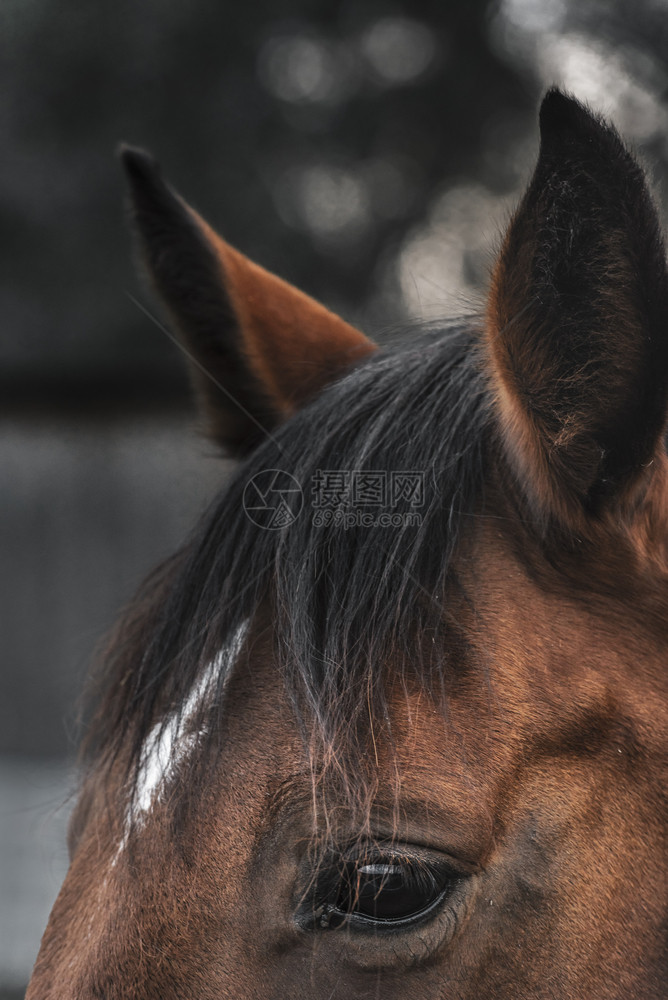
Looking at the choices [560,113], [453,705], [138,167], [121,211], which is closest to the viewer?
[560,113]

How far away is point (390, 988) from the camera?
0.68 metres

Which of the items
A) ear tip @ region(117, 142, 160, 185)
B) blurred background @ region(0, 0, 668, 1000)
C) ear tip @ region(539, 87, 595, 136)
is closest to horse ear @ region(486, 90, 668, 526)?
ear tip @ region(539, 87, 595, 136)

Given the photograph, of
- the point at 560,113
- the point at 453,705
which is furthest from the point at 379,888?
the point at 560,113

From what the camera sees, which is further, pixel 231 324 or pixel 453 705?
pixel 231 324

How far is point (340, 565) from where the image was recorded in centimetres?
80

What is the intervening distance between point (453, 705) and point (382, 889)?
0.16m

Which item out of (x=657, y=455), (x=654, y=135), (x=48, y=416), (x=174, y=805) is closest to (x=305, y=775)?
(x=174, y=805)

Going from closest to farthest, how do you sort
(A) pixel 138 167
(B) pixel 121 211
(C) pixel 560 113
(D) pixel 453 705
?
(C) pixel 560 113 → (D) pixel 453 705 → (A) pixel 138 167 → (B) pixel 121 211

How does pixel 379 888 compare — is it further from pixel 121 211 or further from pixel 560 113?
pixel 121 211

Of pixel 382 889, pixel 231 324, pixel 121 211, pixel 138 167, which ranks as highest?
pixel 121 211

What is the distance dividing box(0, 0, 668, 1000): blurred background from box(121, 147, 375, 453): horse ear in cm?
215

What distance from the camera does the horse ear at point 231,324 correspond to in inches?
42.3

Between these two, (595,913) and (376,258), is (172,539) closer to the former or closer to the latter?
(376,258)

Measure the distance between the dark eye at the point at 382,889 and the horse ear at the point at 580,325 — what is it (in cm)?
34
